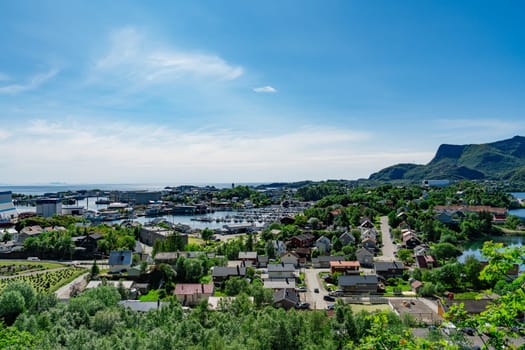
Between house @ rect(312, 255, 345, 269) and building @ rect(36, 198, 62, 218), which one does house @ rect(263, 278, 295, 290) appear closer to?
house @ rect(312, 255, 345, 269)

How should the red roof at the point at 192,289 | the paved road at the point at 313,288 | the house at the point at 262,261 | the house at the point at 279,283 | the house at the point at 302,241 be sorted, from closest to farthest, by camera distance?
1. the paved road at the point at 313,288
2. the red roof at the point at 192,289
3. the house at the point at 279,283
4. the house at the point at 262,261
5. the house at the point at 302,241

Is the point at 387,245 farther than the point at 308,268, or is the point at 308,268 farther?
the point at 387,245

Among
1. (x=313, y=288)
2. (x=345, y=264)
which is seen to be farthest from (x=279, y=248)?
(x=313, y=288)

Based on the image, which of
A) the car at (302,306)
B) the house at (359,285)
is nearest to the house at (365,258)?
the house at (359,285)

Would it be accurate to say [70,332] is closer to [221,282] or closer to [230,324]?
[230,324]

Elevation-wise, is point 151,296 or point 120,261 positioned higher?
point 120,261

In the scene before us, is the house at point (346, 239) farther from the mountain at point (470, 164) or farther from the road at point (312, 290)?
the mountain at point (470, 164)

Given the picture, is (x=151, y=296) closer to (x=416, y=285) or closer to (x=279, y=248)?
(x=279, y=248)
